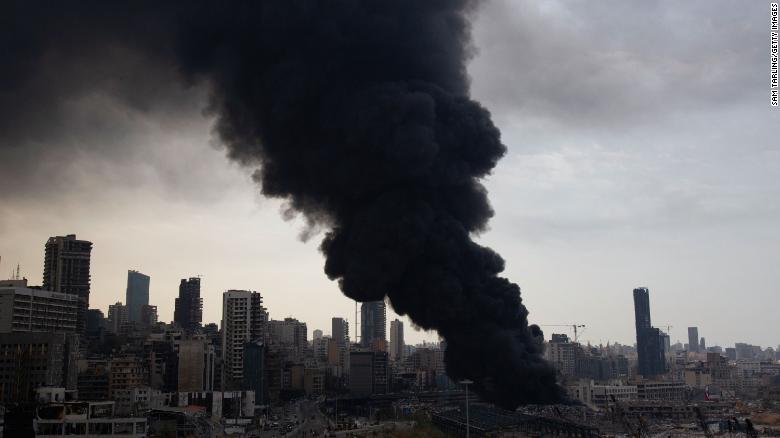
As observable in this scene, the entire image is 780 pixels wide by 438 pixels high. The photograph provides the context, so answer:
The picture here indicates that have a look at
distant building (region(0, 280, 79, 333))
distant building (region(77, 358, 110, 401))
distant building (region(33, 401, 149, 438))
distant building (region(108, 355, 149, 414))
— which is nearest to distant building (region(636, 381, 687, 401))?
distant building (region(108, 355, 149, 414))

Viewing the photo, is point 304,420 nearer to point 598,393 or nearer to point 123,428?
point 598,393

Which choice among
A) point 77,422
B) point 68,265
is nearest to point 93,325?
point 68,265

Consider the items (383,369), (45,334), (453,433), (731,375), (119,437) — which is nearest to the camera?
(119,437)

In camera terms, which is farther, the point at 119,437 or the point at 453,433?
the point at 453,433

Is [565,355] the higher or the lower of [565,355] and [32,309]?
the lower

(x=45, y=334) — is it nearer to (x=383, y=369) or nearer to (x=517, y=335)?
(x=517, y=335)

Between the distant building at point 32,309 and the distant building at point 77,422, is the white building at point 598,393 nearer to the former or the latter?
the distant building at point 32,309

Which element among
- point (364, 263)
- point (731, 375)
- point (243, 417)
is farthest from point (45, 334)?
point (731, 375)
